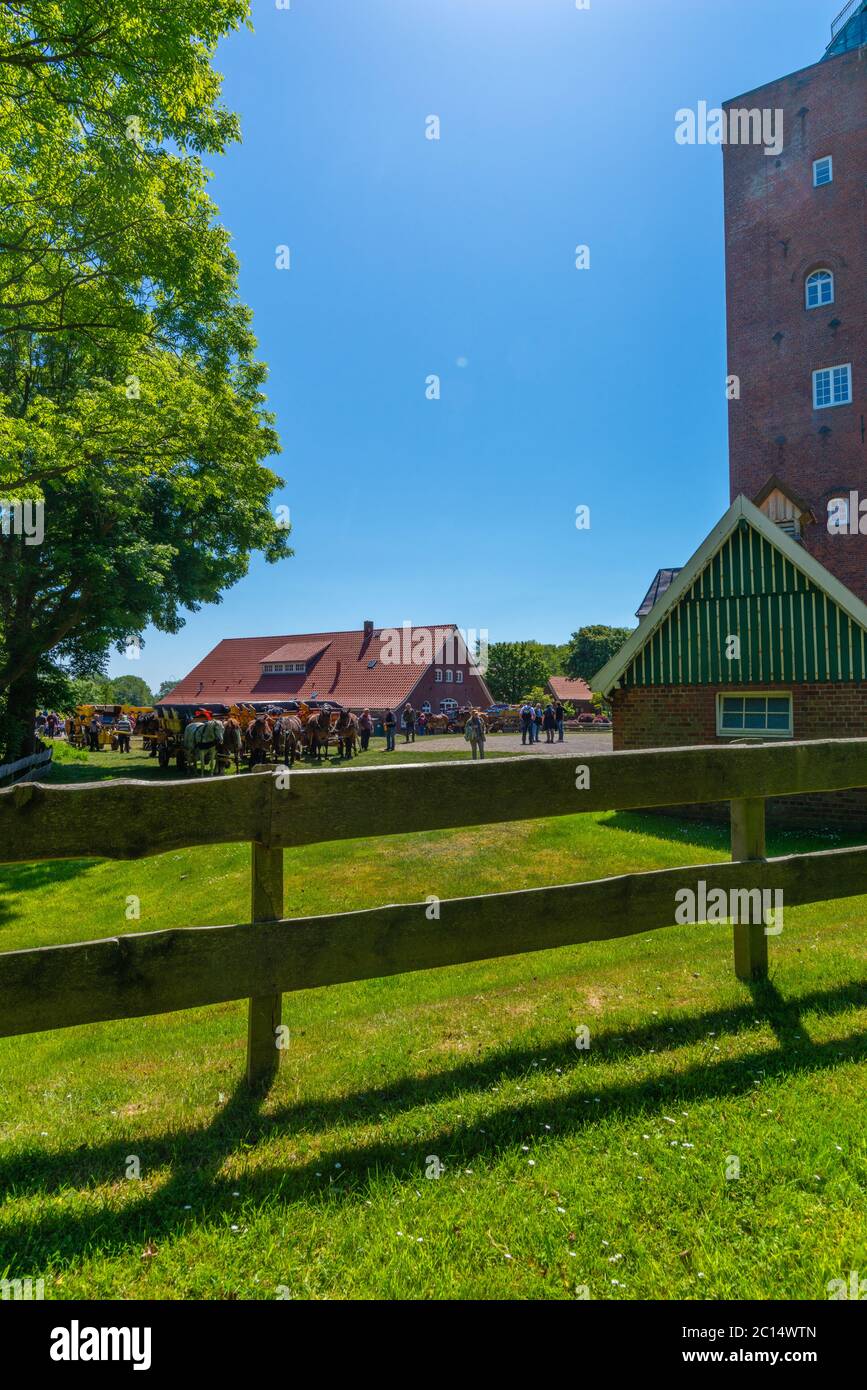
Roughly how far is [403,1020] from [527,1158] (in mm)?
1641

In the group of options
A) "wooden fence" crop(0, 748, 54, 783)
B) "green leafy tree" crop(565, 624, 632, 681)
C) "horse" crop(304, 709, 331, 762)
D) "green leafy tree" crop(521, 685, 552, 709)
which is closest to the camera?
"wooden fence" crop(0, 748, 54, 783)

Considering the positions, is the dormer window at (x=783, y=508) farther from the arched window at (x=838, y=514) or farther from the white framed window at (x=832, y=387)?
the white framed window at (x=832, y=387)

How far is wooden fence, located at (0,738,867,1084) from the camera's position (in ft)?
8.02

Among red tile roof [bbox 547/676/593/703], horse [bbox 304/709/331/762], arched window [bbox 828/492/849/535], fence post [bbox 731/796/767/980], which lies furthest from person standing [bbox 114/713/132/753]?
red tile roof [bbox 547/676/593/703]

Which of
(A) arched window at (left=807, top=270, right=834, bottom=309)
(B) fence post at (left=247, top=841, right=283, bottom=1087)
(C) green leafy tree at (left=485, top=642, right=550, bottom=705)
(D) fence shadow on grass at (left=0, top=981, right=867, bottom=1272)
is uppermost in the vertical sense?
(A) arched window at (left=807, top=270, right=834, bottom=309)

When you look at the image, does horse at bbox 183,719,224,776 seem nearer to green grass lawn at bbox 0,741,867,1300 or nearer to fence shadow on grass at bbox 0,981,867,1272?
green grass lawn at bbox 0,741,867,1300

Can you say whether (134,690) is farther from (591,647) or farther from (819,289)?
(819,289)

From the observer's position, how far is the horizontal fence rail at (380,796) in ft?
8.16

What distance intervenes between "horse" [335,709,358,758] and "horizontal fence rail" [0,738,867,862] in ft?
71.6

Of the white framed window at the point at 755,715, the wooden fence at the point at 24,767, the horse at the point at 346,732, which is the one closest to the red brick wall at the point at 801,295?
the white framed window at the point at 755,715

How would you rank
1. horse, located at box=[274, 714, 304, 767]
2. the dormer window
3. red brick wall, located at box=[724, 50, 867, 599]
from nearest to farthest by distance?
1. the dormer window
2. horse, located at box=[274, 714, 304, 767]
3. red brick wall, located at box=[724, 50, 867, 599]

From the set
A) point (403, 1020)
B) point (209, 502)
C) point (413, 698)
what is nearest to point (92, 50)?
point (403, 1020)

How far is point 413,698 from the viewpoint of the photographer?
49.3m

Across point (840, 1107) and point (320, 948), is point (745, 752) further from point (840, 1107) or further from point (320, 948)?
point (320, 948)
